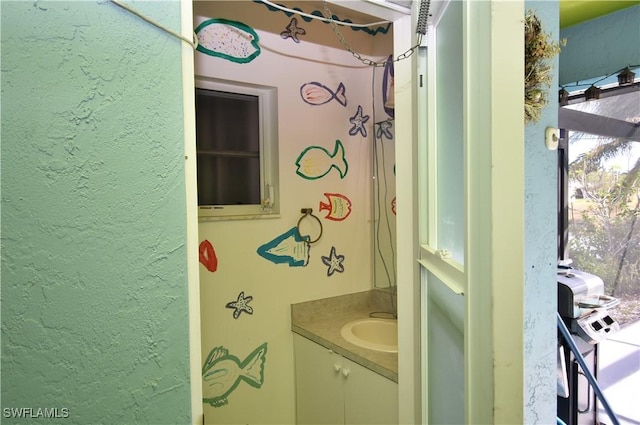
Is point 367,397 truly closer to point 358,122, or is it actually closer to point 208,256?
point 208,256

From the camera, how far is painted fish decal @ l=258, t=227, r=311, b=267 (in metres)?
1.96

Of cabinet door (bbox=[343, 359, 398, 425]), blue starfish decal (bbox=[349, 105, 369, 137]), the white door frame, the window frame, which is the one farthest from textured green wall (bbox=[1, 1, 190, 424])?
blue starfish decal (bbox=[349, 105, 369, 137])

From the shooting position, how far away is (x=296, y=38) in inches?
78.7

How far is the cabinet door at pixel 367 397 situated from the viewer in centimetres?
144

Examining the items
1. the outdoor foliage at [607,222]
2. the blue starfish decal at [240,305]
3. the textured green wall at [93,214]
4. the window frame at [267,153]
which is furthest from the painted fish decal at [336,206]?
the textured green wall at [93,214]

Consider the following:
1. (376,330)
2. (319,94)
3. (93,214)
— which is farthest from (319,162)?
(93,214)

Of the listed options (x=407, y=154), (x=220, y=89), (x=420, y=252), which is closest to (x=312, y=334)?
(x=420, y=252)

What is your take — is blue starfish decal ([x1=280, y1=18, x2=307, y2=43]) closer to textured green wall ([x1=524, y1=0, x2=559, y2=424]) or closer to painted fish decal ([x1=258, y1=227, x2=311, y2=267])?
painted fish decal ([x1=258, y1=227, x2=311, y2=267])

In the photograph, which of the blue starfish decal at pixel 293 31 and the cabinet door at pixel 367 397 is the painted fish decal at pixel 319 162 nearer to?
the blue starfish decal at pixel 293 31

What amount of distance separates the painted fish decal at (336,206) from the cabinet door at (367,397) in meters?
0.84

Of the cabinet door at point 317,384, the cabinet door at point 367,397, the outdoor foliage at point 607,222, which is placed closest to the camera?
the cabinet door at point 367,397

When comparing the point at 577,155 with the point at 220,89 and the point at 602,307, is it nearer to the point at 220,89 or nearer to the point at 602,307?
the point at 602,307

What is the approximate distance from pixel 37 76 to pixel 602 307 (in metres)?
2.23

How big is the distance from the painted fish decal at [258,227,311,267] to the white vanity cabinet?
1.42 feet
